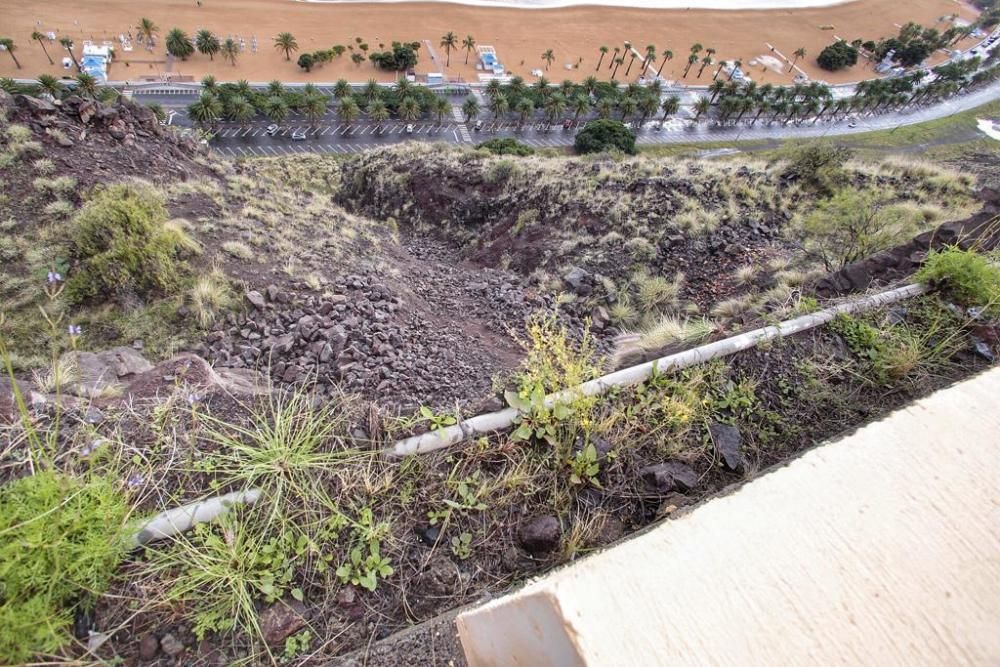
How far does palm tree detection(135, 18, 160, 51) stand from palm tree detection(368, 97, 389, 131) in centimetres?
1844

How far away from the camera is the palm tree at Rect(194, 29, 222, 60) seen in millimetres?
34250

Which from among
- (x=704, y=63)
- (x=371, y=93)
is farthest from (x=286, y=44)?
(x=704, y=63)

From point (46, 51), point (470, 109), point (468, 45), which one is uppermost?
point (468, 45)

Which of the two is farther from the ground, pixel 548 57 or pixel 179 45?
pixel 548 57

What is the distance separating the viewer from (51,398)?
3.29 m

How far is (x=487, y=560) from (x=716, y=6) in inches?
2728

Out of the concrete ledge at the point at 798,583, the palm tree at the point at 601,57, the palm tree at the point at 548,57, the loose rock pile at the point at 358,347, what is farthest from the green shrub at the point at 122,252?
the palm tree at the point at 601,57

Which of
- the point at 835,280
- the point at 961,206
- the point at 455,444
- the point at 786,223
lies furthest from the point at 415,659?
the point at 961,206

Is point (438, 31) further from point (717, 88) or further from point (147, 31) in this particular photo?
point (717, 88)

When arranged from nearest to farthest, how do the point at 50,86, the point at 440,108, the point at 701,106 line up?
the point at 50,86
the point at 440,108
the point at 701,106

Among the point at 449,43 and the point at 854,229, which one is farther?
the point at 449,43

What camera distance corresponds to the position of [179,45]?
34.1 m

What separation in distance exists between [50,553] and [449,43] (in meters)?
44.5

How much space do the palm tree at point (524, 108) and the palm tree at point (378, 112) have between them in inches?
377
